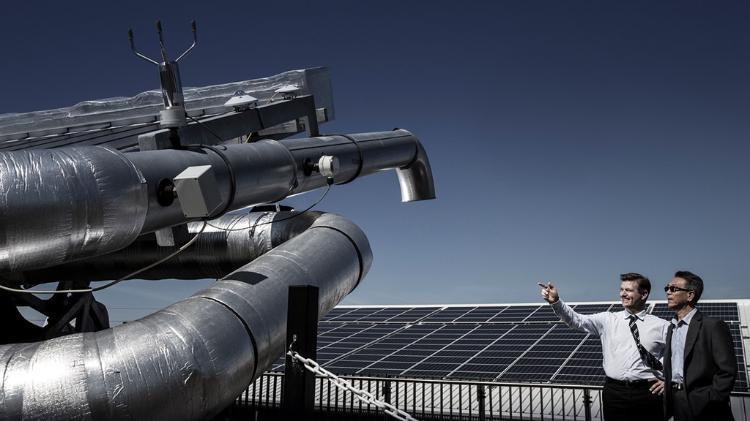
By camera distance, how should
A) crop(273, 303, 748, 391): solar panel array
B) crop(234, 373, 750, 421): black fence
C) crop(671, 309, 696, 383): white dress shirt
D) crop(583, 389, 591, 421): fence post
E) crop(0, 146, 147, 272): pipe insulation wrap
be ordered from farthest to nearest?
1. crop(273, 303, 748, 391): solar panel array
2. crop(234, 373, 750, 421): black fence
3. crop(583, 389, 591, 421): fence post
4. crop(671, 309, 696, 383): white dress shirt
5. crop(0, 146, 147, 272): pipe insulation wrap

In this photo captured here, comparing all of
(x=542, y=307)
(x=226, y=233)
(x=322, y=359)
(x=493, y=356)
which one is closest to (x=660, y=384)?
(x=226, y=233)

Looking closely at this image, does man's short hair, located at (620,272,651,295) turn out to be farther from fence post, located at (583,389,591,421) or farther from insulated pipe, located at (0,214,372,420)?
fence post, located at (583,389,591,421)

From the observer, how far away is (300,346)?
5.85m

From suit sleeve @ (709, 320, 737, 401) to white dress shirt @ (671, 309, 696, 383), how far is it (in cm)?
31

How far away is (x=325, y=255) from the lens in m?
9.30

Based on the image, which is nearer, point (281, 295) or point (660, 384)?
point (660, 384)

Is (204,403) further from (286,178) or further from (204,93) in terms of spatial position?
(204,93)

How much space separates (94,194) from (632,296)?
15.9ft

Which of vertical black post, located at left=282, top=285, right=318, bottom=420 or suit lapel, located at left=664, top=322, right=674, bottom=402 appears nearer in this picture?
vertical black post, located at left=282, top=285, right=318, bottom=420

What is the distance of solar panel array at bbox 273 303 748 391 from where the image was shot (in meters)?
13.2

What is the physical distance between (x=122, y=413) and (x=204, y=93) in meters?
9.12

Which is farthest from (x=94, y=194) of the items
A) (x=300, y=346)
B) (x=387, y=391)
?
(x=387, y=391)

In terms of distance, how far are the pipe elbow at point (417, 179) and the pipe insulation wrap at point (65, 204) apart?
327 inches

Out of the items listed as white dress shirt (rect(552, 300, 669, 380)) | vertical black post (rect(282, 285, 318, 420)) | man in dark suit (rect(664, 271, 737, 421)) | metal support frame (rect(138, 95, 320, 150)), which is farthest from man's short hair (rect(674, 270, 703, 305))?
metal support frame (rect(138, 95, 320, 150))
